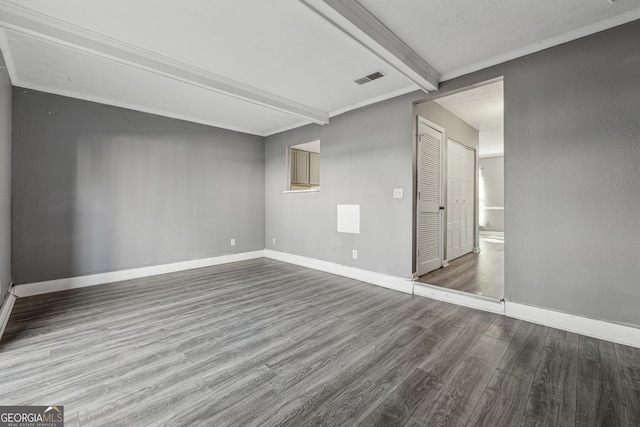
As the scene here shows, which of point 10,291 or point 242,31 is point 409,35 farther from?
point 10,291

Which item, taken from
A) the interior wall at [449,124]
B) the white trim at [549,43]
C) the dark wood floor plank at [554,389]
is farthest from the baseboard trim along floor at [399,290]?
A: the white trim at [549,43]

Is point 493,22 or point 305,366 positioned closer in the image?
point 305,366

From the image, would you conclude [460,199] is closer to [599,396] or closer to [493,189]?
[599,396]

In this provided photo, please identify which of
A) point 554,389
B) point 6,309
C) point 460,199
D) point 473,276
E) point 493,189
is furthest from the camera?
point 493,189

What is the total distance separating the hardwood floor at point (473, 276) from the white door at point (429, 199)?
20 centimetres

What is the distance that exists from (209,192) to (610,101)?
5.26 m

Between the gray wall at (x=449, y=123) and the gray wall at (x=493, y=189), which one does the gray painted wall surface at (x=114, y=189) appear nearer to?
the gray wall at (x=449, y=123)

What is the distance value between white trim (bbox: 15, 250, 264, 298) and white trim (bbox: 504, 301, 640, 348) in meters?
4.52

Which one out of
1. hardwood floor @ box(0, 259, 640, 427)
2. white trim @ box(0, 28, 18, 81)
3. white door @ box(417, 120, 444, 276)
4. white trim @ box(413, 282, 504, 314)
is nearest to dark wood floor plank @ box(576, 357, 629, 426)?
hardwood floor @ box(0, 259, 640, 427)

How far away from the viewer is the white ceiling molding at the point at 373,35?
192 cm

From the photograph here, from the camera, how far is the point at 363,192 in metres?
3.97

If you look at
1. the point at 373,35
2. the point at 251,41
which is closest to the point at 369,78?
the point at 373,35

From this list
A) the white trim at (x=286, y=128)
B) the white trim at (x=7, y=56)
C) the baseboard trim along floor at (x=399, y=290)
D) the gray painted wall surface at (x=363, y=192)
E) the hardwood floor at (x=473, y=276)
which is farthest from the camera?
Result: the white trim at (x=286, y=128)

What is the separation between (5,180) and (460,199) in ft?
21.3
